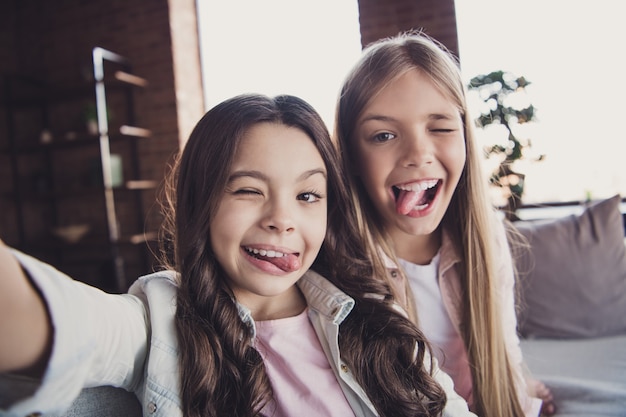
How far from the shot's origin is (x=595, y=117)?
3223mm

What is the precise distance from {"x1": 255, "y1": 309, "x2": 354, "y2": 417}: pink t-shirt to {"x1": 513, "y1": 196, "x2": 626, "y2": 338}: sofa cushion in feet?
3.88

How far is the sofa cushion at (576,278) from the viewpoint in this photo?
186 centimetres

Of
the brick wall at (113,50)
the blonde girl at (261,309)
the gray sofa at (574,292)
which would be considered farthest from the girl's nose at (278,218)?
the brick wall at (113,50)

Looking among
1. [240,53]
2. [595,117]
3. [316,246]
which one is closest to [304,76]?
[240,53]

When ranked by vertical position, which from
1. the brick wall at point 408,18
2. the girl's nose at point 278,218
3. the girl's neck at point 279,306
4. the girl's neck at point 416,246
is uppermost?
the brick wall at point 408,18

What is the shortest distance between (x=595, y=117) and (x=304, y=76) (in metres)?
2.16

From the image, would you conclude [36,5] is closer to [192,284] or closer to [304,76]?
[304,76]

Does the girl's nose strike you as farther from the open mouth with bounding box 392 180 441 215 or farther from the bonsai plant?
the bonsai plant

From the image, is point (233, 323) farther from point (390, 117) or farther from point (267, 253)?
point (390, 117)

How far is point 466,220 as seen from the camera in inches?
52.4

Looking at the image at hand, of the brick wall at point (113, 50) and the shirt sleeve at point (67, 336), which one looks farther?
the brick wall at point (113, 50)

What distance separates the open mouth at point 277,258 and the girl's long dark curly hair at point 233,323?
98 mm

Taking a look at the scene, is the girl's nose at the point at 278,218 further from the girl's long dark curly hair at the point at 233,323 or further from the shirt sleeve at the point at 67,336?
the shirt sleeve at the point at 67,336

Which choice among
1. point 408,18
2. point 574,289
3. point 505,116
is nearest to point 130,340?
point 574,289
